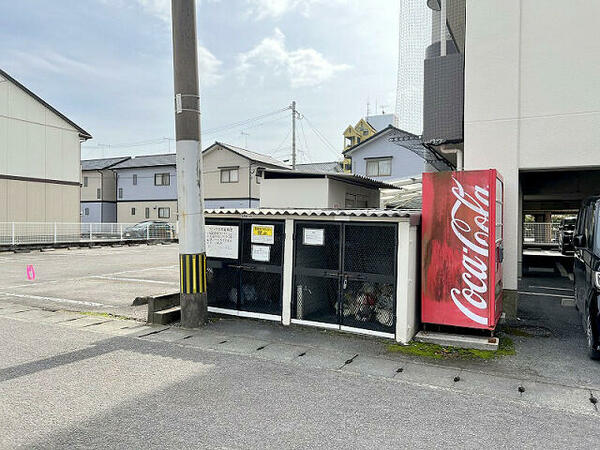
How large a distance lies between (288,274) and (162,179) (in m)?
31.0

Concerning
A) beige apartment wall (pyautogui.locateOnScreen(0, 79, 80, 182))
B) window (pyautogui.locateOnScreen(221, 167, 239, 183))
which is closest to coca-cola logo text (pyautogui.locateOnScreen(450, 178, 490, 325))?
beige apartment wall (pyautogui.locateOnScreen(0, 79, 80, 182))

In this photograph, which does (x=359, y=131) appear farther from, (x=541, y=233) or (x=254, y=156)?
(x=541, y=233)

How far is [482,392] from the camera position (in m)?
4.15

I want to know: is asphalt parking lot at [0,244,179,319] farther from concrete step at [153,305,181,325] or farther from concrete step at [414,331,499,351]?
concrete step at [414,331,499,351]

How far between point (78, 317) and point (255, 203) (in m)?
24.8

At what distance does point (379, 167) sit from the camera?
1163 inches

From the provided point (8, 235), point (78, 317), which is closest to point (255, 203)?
point (8, 235)

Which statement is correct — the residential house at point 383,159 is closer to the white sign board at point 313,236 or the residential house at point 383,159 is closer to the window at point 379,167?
the window at point 379,167

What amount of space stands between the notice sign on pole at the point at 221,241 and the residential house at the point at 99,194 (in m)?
33.0

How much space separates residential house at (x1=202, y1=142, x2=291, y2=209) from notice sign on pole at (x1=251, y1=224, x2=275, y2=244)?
24529 mm

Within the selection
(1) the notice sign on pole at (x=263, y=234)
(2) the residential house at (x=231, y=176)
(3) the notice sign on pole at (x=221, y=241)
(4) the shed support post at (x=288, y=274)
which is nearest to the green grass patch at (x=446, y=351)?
(4) the shed support post at (x=288, y=274)

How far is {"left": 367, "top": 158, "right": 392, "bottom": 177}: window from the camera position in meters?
29.2

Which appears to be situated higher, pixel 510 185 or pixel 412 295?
pixel 510 185

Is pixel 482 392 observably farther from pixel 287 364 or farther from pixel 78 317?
pixel 78 317
